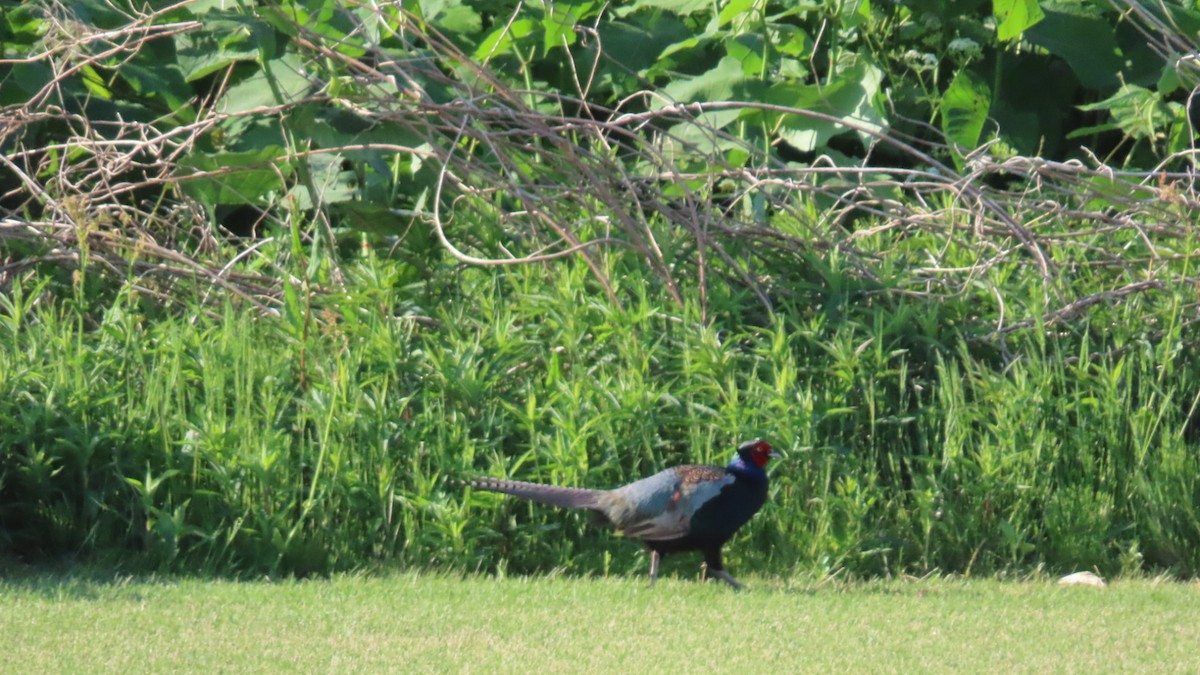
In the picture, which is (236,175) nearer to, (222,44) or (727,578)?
(222,44)

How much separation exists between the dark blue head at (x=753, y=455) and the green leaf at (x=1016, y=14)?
337cm

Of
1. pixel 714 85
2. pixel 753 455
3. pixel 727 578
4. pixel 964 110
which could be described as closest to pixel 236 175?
pixel 714 85

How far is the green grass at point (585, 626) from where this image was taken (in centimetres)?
431

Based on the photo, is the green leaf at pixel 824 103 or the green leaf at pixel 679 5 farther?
the green leaf at pixel 679 5

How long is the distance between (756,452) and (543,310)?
1.41m

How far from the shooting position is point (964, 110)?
8289 millimetres

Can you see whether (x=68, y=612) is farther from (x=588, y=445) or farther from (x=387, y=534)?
(x=588, y=445)

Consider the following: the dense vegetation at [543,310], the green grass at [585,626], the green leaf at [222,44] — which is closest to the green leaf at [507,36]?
the dense vegetation at [543,310]

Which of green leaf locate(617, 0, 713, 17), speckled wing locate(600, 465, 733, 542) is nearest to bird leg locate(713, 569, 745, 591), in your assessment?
speckled wing locate(600, 465, 733, 542)

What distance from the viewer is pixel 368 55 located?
7.40m

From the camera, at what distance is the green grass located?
4.31 m

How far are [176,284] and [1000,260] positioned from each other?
3761mm

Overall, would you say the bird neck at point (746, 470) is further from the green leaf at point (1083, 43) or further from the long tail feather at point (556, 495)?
the green leaf at point (1083, 43)

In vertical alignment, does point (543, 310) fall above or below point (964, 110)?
below
